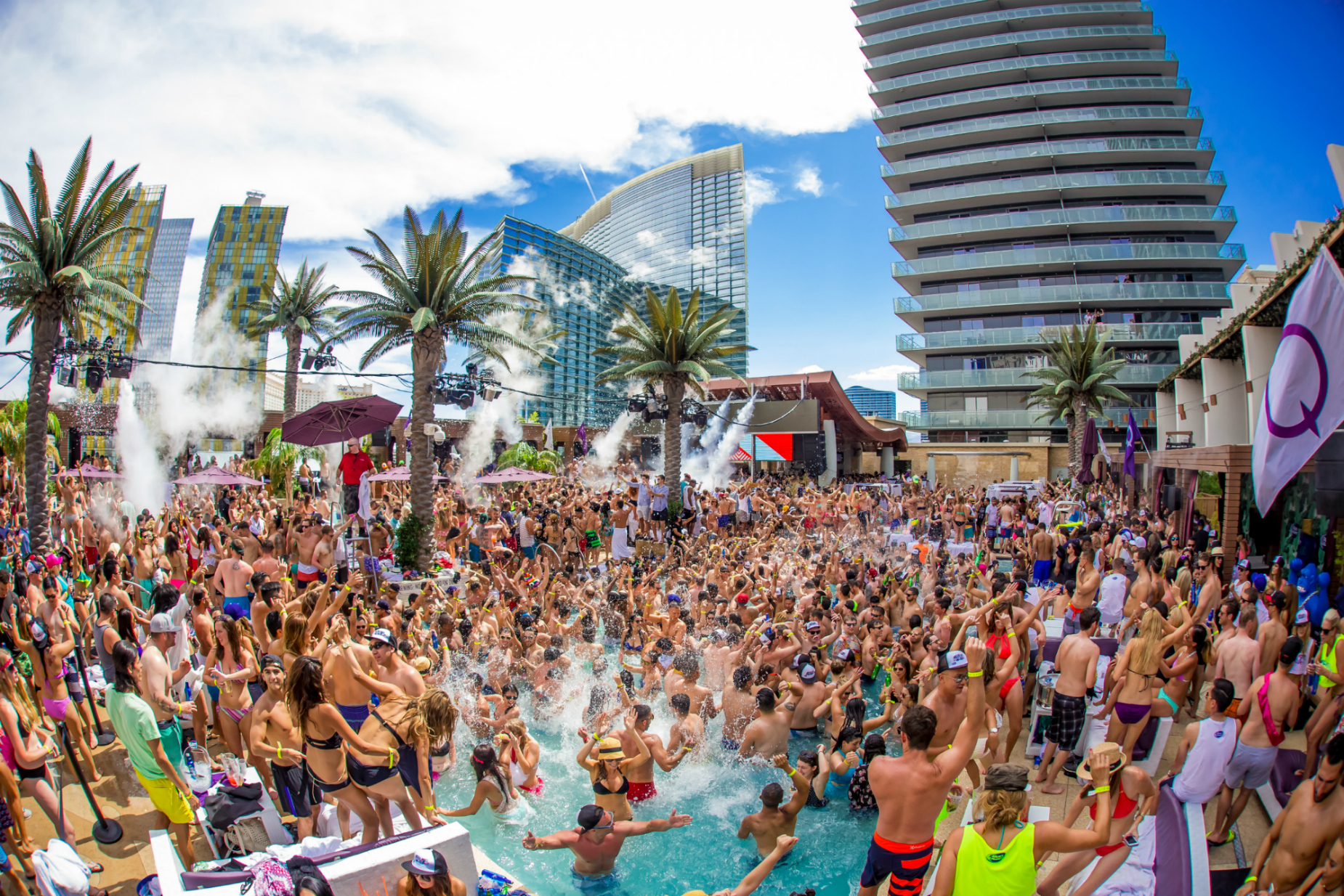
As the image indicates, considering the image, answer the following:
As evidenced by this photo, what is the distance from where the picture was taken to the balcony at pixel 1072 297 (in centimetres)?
4459

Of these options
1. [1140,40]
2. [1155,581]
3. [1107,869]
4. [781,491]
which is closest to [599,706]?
[1107,869]

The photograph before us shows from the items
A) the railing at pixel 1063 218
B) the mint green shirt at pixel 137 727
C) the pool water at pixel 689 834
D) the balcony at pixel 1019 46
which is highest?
the balcony at pixel 1019 46

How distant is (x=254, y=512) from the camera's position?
46.1ft

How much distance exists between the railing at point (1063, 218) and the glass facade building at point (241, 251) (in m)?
95.9

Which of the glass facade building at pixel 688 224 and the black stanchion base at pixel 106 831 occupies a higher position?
the glass facade building at pixel 688 224

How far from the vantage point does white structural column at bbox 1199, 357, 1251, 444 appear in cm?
1466

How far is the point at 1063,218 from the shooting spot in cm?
4744

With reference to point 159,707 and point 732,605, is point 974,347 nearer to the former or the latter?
point 732,605

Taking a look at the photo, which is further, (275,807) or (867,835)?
(867,835)

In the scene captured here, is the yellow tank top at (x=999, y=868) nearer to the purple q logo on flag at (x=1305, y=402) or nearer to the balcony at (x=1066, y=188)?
the purple q logo on flag at (x=1305, y=402)

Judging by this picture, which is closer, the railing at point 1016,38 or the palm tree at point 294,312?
the palm tree at point 294,312

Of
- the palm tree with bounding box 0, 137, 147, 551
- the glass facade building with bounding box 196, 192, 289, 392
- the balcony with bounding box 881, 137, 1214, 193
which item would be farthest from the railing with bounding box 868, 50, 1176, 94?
the glass facade building with bounding box 196, 192, 289, 392

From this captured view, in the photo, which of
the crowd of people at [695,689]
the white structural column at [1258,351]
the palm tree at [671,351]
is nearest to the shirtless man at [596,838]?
the crowd of people at [695,689]

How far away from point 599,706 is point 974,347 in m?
48.6
